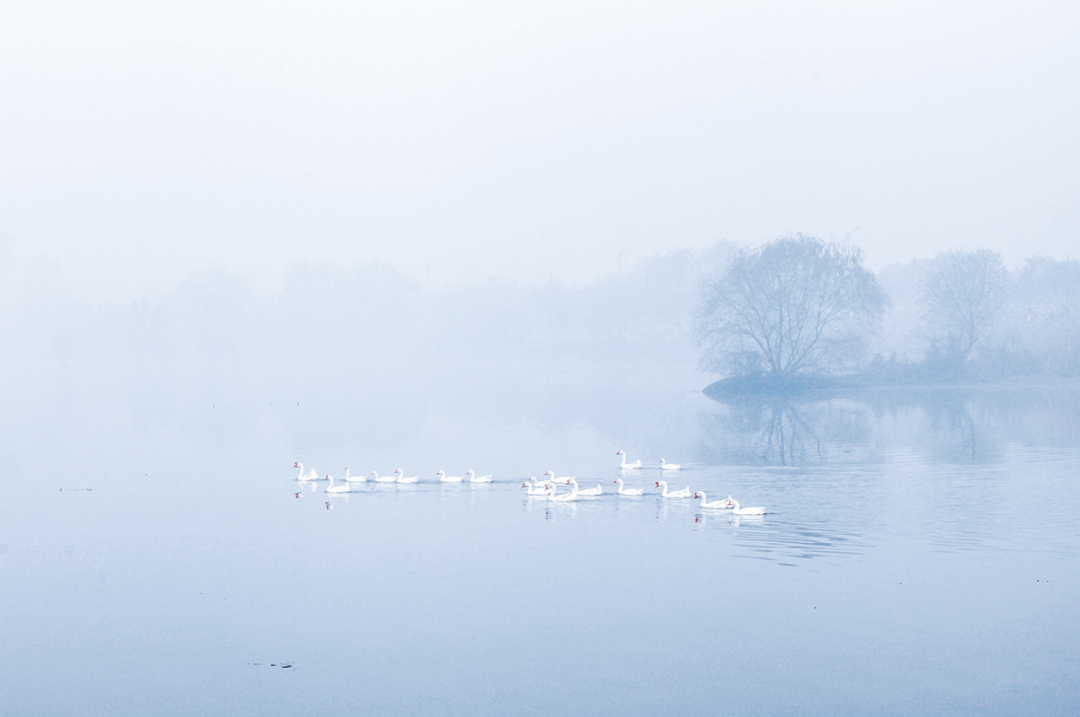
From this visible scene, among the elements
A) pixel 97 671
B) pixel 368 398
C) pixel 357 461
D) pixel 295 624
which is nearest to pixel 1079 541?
pixel 295 624

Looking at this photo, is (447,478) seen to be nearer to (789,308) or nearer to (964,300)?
(789,308)

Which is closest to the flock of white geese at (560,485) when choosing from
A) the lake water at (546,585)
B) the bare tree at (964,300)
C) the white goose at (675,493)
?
the white goose at (675,493)

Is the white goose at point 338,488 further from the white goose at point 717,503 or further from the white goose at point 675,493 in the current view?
the white goose at point 717,503

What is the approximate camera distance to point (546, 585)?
64.1 feet

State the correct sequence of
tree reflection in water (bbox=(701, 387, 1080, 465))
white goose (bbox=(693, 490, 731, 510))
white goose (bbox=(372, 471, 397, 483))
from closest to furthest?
white goose (bbox=(693, 490, 731, 510)) < white goose (bbox=(372, 471, 397, 483)) < tree reflection in water (bbox=(701, 387, 1080, 465))

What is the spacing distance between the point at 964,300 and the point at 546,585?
224 ft

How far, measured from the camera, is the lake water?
566 inches

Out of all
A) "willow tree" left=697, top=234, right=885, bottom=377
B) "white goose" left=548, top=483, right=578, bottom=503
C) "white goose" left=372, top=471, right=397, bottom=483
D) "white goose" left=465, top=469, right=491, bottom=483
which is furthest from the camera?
"willow tree" left=697, top=234, right=885, bottom=377

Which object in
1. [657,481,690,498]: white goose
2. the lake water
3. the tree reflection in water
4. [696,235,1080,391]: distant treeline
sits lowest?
the lake water

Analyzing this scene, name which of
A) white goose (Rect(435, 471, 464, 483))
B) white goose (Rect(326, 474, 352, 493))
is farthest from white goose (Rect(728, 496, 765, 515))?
white goose (Rect(326, 474, 352, 493))

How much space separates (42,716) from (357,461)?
24.1 metres

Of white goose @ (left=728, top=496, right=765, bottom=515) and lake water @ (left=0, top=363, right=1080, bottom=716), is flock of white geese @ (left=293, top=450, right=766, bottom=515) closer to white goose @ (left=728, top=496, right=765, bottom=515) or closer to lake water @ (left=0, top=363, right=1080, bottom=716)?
white goose @ (left=728, top=496, right=765, bottom=515)

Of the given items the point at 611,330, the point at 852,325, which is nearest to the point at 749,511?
the point at 852,325

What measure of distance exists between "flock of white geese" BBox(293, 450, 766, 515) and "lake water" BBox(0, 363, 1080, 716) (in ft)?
1.69
